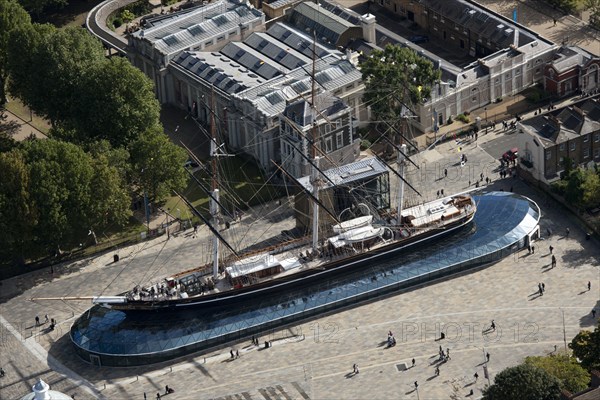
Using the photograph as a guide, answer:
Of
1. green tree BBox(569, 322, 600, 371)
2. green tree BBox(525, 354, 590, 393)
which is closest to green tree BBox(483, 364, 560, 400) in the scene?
green tree BBox(525, 354, 590, 393)

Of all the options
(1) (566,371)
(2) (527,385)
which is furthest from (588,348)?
(2) (527,385)

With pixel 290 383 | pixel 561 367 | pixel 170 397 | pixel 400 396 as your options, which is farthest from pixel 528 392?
pixel 170 397

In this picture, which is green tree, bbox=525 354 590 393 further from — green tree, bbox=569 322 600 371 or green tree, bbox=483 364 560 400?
green tree, bbox=483 364 560 400

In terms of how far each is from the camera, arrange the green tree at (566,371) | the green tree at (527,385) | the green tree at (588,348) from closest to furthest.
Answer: the green tree at (527,385)
the green tree at (566,371)
the green tree at (588,348)

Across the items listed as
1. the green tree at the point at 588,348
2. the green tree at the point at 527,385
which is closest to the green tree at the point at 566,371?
the green tree at the point at 588,348

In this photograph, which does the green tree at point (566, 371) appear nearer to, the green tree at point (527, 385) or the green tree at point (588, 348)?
the green tree at point (588, 348)
